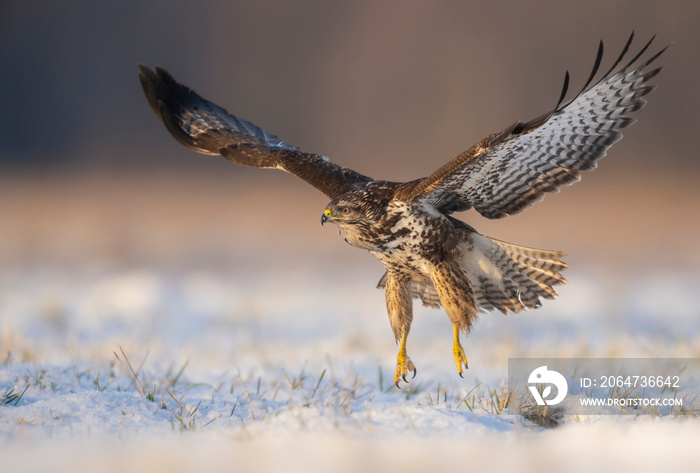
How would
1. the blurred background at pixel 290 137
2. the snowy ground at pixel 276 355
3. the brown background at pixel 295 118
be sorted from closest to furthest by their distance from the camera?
the snowy ground at pixel 276 355 < the blurred background at pixel 290 137 < the brown background at pixel 295 118

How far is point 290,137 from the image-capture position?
2792 cm

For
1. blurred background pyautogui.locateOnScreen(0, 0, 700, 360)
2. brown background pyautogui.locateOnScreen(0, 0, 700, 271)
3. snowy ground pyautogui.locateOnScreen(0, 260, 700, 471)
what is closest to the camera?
snowy ground pyautogui.locateOnScreen(0, 260, 700, 471)

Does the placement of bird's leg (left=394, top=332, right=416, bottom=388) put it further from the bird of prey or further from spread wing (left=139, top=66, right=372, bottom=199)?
spread wing (left=139, top=66, right=372, bottom=199)

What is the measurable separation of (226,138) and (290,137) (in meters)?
20.0

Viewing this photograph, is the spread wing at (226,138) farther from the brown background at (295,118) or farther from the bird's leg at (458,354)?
the brown background at (295,118)

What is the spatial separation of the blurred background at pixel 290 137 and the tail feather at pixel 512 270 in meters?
2.85

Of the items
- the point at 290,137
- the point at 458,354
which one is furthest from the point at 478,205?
the point at 290,137

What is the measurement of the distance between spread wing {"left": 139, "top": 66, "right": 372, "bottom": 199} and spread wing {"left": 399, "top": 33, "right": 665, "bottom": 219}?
1102 mm

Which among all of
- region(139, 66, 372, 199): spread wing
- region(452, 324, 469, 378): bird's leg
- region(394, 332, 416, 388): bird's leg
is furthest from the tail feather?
region(139, 66, 372, 199): spread wing

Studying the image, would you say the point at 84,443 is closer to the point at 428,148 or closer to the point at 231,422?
the point at 231,422

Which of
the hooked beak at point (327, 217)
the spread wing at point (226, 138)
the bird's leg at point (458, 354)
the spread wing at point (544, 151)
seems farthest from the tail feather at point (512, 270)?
the spread wing at point (226, 138)

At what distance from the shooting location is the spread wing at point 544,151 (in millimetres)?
5801

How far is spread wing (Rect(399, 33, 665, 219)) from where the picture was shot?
5.80 m

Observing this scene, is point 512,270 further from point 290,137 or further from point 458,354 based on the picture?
point 290,137
